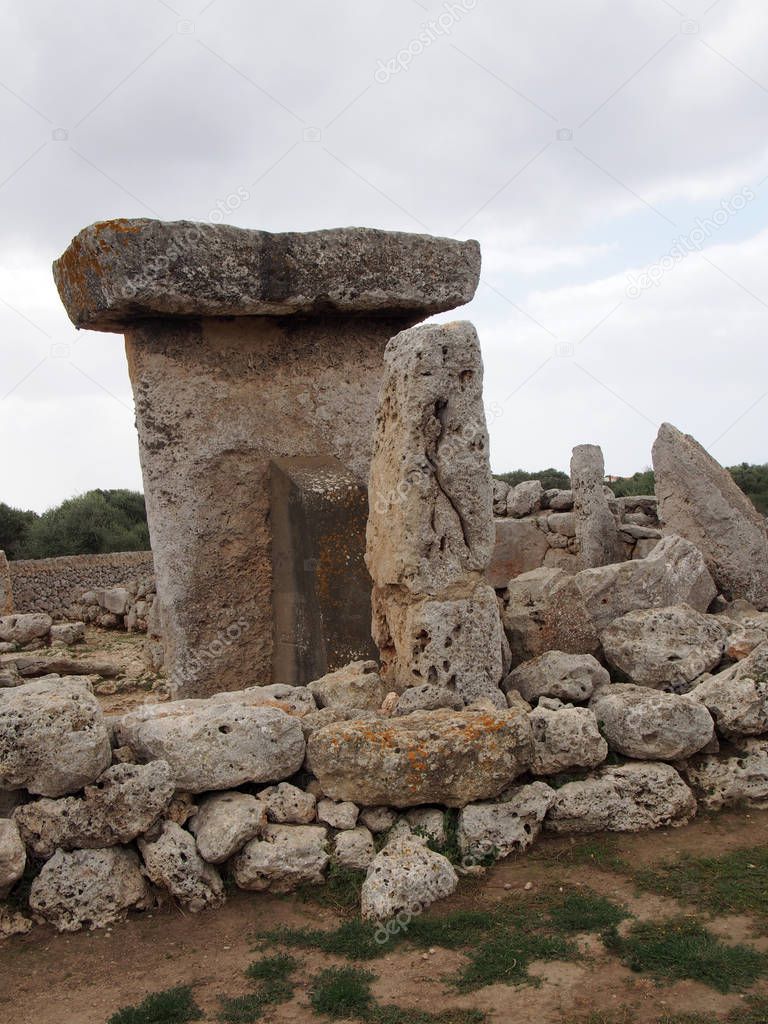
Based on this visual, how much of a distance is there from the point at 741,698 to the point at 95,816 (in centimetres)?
310

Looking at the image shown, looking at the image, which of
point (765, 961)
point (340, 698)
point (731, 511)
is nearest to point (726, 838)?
point (765, 961)

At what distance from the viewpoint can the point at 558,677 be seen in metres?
5.40

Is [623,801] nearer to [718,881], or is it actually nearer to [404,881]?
[718,881]

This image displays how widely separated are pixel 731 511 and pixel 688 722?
426cm

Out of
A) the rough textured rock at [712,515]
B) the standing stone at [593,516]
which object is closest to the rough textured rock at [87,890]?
the rough textured rock at [712,515]

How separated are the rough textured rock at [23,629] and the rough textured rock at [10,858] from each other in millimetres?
7602

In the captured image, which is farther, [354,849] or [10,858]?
[354,849]

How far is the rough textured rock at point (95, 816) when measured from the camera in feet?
13.7

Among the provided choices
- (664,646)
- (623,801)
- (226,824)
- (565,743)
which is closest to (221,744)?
(226,824)

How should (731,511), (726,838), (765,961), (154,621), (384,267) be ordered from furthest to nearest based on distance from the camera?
(154,621) < (731,511) < (384,267) < (726,838) < (765,961)

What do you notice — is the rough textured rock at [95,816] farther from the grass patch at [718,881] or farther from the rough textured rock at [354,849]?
the grass patch at [718,881]

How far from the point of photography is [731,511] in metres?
8.80

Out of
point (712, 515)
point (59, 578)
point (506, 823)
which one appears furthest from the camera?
point (59, 578)

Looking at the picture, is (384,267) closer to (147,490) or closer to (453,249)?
(453,249)
